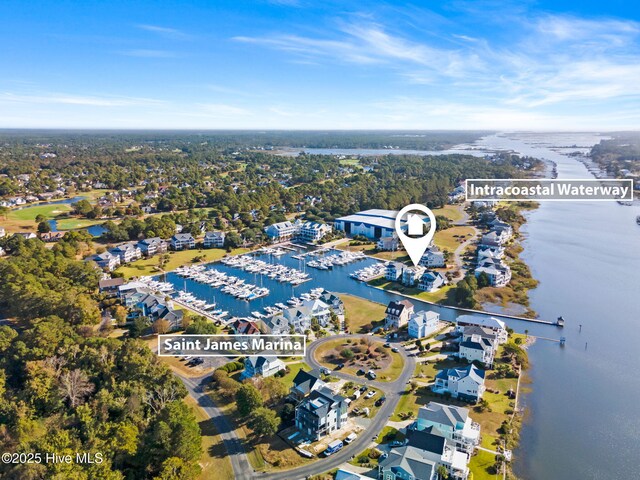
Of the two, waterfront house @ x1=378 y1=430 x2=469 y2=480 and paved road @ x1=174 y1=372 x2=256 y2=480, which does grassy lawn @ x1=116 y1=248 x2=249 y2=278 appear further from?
waterfront house @ x1=378 y1=430 x2=469 y2=480

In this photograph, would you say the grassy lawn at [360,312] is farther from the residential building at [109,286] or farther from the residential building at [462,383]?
the residential building at [109,286]

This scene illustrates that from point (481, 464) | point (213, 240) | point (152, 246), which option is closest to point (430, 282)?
point (481, 464)

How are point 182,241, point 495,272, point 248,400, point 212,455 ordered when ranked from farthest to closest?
point 182,241, point 495,272, point 248,400, point 212,455

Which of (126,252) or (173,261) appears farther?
(173,261)

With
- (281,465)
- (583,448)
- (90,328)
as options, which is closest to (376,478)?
(281,465)

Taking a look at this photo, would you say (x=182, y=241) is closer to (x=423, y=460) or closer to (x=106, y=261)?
(x=106, y=261)

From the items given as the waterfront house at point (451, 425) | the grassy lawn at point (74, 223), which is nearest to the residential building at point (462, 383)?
the waterfront house at point (451, 425)

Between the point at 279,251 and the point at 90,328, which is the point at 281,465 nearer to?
the point at 90,328
